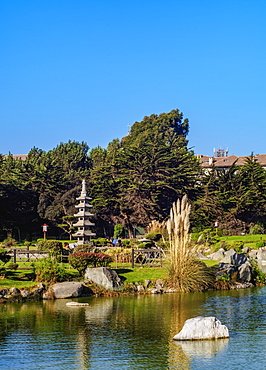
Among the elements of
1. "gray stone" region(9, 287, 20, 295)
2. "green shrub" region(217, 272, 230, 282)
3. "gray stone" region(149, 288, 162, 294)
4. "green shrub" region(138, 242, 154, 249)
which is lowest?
"gray stone" region(149, 288, 162, 294)

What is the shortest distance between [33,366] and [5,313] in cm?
888

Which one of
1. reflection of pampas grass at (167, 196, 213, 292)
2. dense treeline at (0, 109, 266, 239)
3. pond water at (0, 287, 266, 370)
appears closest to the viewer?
pond water at (0, 287, 266, 370)

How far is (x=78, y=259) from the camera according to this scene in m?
29.5

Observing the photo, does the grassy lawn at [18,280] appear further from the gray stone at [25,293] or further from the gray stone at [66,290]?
the gray stone at [66,290]

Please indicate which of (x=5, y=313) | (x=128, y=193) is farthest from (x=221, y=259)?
(x=128, y=193)

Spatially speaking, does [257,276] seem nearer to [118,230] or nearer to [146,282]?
[146,282]

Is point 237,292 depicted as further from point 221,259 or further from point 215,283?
point 221,259

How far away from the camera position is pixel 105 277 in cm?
2823

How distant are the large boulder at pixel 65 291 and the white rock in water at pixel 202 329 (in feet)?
34.8

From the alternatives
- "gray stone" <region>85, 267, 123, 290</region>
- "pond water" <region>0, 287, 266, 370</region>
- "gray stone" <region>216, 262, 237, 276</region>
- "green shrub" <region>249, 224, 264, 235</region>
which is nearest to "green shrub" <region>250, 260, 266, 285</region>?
"gray stone" <region>216, 262, 237, 276</region>

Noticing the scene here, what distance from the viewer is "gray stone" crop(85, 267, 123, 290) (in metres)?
28.2

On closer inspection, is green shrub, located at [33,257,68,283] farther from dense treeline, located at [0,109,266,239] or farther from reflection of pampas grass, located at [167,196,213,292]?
dense treeline, located at [0,109,266,239]

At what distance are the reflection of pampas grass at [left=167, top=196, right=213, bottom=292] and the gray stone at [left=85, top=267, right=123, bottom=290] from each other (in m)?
2.86

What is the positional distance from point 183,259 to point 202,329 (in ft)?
36.8
